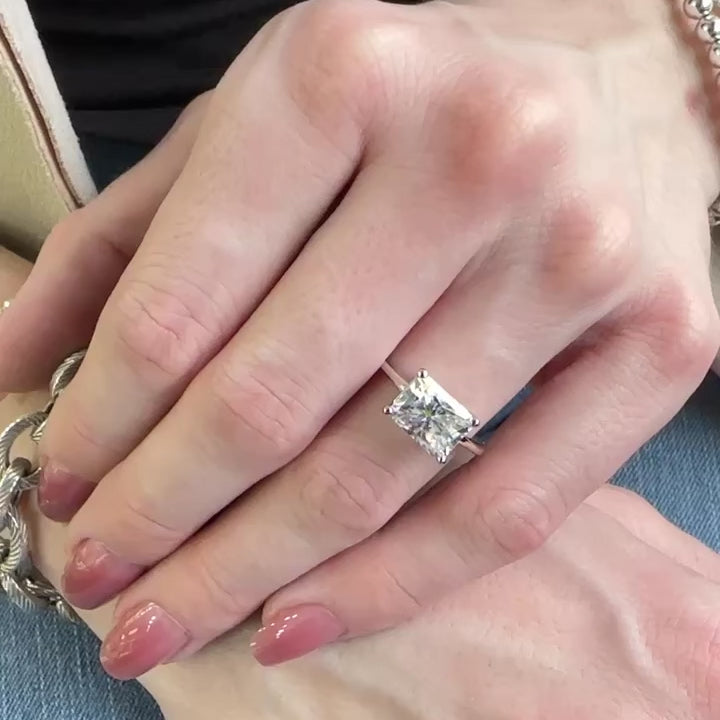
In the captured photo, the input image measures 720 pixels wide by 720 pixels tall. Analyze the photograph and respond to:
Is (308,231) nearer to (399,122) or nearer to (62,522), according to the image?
(399,122)

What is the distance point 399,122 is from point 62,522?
279mm

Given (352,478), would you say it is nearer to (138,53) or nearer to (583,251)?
(583,251)

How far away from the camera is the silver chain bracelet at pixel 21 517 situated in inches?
21.8

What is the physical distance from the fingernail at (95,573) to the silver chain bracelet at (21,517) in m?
0.05

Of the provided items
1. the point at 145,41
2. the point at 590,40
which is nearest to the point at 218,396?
the point at 590,40

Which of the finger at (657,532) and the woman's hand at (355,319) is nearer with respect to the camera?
the woman's hand at (355,319)

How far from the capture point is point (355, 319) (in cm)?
45

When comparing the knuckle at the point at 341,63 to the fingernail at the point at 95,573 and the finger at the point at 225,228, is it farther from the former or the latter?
the fingernail at the point at 95,573

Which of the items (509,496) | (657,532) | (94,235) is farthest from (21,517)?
(657,532)

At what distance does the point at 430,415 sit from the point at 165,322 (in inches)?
4.8

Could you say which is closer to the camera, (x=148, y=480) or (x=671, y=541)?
(x=148, y=480)

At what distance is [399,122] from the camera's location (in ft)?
1.51

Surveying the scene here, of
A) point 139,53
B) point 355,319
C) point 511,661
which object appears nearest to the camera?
point 355,319

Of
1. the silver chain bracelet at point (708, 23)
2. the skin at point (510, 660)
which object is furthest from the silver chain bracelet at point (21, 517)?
the silver chain bracelet at point (708, 23)
